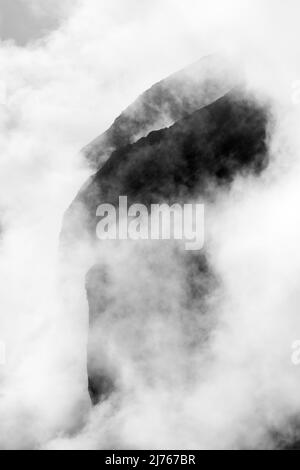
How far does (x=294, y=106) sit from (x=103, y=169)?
10.8 meters

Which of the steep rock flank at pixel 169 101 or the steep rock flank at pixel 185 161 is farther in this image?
the steep rock flank at pixel 169 101

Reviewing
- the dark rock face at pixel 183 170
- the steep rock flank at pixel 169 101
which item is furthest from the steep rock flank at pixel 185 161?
the steep rock flank at pixel 169 101

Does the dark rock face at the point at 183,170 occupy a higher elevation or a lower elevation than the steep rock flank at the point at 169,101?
lower

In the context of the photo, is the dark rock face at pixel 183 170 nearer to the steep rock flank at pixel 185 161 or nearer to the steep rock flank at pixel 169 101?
the steep rock flank at pixel 185 161

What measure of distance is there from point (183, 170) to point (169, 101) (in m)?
7.23

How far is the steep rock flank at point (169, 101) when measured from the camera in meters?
29.9

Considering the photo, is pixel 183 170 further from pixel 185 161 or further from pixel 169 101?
pixel 169 101

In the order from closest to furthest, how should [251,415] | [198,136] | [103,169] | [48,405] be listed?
[251,415]
[198,136]
[103,169]
[48,405]

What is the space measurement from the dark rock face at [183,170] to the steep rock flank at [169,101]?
3.21 m

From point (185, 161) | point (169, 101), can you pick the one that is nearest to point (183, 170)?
point (185, 161)

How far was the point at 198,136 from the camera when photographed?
1016 inches

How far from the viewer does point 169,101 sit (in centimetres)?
3153

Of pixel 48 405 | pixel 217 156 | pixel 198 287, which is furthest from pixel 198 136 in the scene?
pixel 48 405

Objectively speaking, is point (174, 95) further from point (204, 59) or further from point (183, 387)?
point (183, 387)
